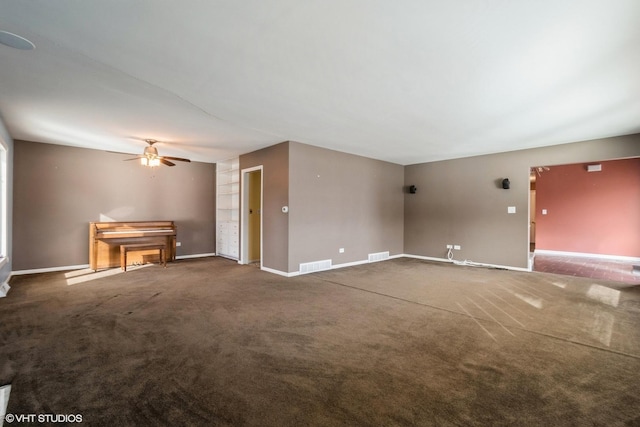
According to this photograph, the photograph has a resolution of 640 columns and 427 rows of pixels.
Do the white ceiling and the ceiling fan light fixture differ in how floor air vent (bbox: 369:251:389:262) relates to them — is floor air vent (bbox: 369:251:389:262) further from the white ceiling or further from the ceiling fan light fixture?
the ceiling fan light fixture

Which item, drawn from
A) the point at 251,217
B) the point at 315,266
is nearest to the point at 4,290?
the point at 251,217

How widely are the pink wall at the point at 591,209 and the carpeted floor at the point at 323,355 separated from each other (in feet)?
12.3

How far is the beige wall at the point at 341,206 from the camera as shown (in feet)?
17.4

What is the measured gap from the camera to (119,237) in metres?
5.55

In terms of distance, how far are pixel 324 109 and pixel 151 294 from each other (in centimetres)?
350

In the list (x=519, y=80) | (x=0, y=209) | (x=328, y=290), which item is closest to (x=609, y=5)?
(x=519, y=80)

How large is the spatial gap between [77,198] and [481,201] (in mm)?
8679

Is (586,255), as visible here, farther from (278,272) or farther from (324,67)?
(324,67)

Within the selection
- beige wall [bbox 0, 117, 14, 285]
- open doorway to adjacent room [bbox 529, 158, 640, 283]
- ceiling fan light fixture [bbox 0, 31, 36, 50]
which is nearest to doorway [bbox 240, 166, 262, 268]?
beige wall [bbox 0, 117, 14, 285]

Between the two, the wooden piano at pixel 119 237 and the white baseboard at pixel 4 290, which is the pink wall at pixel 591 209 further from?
the white baseboard at pixel 4 290

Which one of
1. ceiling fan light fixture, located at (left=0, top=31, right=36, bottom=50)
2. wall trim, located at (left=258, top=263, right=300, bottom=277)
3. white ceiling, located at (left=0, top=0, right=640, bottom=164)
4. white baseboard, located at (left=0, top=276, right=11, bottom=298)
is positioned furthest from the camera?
wall trim, located at (left=258, top=263, right=300, bottom=277)

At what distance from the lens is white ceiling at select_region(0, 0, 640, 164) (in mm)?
1865

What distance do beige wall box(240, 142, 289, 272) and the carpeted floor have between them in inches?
46.5

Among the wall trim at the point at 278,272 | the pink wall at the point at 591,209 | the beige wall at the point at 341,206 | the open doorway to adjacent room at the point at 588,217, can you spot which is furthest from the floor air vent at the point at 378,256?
the pink wall at the point at 591,209
